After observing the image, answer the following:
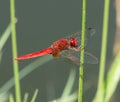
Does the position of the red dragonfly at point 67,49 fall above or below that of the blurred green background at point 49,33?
above

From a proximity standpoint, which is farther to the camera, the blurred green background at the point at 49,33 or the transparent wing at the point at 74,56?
the blurred green background at the point at 49,33

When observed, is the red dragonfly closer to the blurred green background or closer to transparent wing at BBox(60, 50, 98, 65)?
transparent wing at BBox(60, 50, 98, 65)

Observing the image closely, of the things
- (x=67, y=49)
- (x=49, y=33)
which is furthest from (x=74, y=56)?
(x=49, y=33)

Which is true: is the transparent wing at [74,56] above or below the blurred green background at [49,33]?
above

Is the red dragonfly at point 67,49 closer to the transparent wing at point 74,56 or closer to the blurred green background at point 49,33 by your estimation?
the transparent wing at point 74,56

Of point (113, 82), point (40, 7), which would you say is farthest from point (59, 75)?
point (113, 82)

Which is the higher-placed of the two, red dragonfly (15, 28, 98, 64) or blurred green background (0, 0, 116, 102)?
red dragonfly (15, 28, 98, 64)

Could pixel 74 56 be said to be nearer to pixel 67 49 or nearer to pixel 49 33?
pixel 67 49

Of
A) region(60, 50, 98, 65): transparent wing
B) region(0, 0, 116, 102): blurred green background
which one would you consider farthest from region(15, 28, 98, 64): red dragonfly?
region(0, 0, 116, 102): blurred green background

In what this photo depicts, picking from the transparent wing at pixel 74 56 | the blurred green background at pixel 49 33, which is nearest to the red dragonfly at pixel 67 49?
the transparent wing at pixel 74 56

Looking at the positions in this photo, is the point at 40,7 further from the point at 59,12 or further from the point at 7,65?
the point at 7,65
